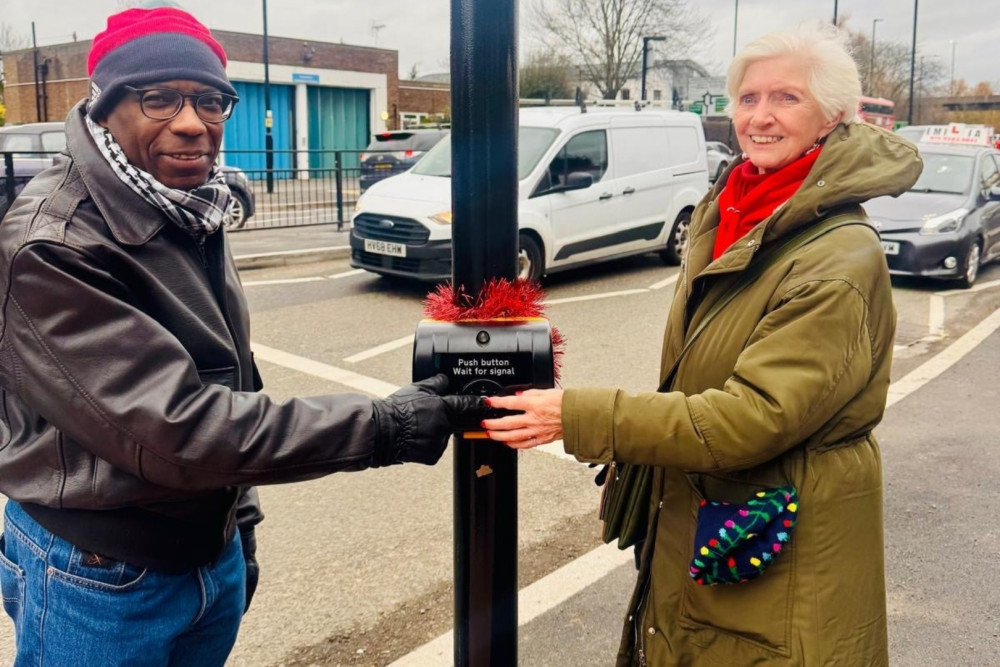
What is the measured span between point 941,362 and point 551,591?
16.7 ft

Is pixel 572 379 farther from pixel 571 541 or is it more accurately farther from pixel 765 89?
pixel 765 89

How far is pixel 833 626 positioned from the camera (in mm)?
1854

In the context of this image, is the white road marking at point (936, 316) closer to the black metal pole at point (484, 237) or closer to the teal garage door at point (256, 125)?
the black metal pole at point (484, 237)

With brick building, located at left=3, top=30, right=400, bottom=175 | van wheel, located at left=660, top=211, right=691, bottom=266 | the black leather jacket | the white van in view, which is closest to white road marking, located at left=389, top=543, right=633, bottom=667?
the black leather jacket

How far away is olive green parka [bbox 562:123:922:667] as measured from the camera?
1.74 meters

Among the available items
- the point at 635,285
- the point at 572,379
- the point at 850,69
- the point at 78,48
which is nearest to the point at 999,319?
the point at 635,285

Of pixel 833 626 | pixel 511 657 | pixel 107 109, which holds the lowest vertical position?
pixel 511 657

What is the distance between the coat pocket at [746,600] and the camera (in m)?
1.86

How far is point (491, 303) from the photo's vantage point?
1.80m

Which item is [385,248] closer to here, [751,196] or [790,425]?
[751,196]

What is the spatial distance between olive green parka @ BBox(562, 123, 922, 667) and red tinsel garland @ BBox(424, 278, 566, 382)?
0.20 m

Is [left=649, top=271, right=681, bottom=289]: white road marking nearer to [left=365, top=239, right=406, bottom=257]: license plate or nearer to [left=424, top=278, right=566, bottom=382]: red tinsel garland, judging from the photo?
[left=365, top=239, right=406, bottom=257]: license plate

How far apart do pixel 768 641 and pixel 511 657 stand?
1.85 feet

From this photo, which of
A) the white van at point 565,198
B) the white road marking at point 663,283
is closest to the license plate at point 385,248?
the white van at point 565,198
